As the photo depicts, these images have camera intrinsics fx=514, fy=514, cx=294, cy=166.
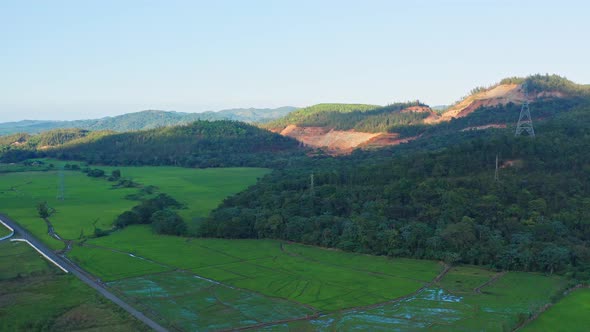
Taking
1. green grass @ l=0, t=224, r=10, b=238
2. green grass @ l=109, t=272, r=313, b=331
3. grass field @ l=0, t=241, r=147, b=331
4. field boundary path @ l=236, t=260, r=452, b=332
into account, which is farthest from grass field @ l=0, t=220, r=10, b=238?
field boundary path @ l=236, t=260, r=452, b=332

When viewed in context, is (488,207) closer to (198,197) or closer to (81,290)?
(81,290)

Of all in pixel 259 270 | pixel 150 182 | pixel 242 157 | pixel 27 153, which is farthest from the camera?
pixel 27 153

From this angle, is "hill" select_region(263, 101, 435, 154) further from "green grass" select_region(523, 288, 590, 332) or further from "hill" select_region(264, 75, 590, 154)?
"green grass" select_region(523, 288, 590, 332)

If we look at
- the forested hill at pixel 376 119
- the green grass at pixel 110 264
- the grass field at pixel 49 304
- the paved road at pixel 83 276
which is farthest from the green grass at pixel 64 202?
the forested hill at pixel 376 119

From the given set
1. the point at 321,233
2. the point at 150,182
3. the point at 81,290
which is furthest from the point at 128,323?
the point at 150,182

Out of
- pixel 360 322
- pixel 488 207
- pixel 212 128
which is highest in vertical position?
pixel 212 128

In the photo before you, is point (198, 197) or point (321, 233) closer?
point (321, 233)
